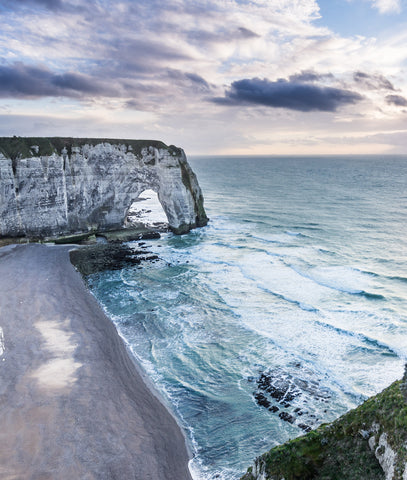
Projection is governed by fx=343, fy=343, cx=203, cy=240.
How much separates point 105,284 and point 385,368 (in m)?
25.9

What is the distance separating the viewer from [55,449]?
15781 millimetres

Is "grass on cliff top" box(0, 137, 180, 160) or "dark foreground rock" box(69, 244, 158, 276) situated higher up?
"grass on cliff top" box(0, 137, 180, 160)

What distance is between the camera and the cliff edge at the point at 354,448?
888 centimetres

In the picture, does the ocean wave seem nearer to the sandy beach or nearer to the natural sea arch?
the sandy beach

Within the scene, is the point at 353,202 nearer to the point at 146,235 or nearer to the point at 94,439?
the point at 146,235

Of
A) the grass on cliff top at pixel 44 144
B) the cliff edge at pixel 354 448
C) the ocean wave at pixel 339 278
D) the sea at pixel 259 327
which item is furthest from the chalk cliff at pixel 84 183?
the cliff edge at pixel 354 448

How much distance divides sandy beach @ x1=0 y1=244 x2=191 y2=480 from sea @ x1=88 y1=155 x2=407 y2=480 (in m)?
1.34

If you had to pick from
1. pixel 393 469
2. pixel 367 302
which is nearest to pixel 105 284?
pixel 367 302

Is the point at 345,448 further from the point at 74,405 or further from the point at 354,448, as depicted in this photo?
the point at 74,405

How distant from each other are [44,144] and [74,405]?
36.5 meters

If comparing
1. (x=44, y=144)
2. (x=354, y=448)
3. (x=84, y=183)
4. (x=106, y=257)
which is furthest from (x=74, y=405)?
(x=44, y=144)

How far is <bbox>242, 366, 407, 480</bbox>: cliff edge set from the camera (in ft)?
29.1

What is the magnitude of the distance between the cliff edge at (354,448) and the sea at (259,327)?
6.86m

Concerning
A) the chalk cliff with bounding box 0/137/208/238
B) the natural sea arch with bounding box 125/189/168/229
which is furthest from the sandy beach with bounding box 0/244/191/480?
the natural sea arch with bounding box 125/189/168/229
